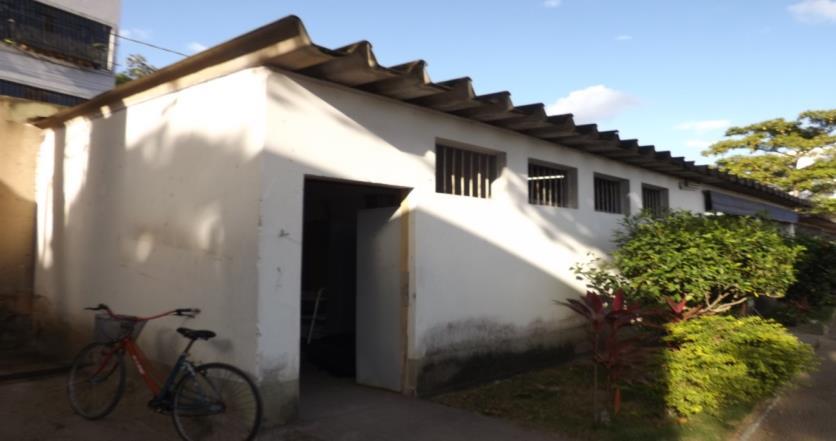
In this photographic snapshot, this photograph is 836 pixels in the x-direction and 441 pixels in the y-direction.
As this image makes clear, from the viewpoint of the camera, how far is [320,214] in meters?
8.11

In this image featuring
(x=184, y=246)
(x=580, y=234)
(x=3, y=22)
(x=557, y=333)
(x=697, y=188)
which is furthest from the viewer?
(x=3, y=22)

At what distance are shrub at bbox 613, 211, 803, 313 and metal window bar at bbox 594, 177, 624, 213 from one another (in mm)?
1619

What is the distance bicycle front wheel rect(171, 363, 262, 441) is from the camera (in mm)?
3727

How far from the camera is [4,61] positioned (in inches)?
500

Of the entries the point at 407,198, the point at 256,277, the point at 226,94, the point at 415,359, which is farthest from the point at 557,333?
the point at 226,94

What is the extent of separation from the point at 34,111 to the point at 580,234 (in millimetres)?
7714

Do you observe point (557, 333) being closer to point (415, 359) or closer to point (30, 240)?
point (415, 359)

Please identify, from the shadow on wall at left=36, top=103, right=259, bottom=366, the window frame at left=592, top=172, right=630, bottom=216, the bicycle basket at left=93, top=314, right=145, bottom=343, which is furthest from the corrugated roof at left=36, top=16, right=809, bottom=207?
the bicycle basket at left=93, top=314, right=145, bottom=343

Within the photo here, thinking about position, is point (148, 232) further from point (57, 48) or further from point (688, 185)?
point (57, 48)

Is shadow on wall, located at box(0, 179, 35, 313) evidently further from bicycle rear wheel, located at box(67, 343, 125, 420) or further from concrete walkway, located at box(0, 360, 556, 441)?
bicycle rear wheel, located at box(67, 343, 125, 420)

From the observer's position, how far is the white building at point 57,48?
12812mm

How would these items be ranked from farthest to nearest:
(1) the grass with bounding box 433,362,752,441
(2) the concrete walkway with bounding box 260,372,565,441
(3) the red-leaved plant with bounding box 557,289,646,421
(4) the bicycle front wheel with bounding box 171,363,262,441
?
(3) the red-leaved plant with bounding box 557,289,646,421
(1) the grass with bounding box 433,362,752,441
(2) the concrete walkway with bounding box 260,372,565,441
(4) the bicycle front wheel with bounding box 171,363,262,441

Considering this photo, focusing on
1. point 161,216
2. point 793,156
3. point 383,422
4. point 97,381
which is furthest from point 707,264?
A: point 793,156

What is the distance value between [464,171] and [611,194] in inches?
157
